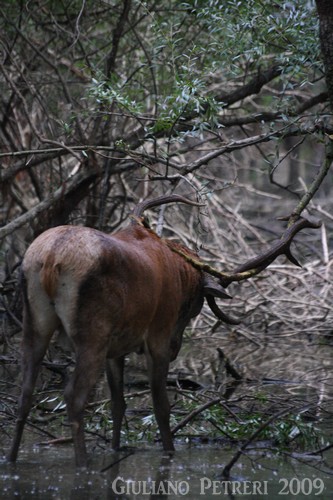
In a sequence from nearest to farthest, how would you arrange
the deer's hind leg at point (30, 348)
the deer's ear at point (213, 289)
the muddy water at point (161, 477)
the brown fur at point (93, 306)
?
the muddy water at point (161, 477), the brown fur at point (93, 306), the deer's hind leg at point (30, 348), the deer's ear at point (213, 289)

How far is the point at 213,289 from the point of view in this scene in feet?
21.8

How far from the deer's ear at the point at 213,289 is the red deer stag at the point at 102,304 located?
0.28 m

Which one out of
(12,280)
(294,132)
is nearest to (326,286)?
(12,280)

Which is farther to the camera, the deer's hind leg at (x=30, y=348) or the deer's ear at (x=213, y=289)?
the deer's ear at (x=213, y=289)

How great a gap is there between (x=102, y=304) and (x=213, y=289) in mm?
1432

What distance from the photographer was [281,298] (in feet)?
35.2

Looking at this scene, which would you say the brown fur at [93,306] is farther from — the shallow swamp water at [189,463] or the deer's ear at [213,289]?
the deer's ear at [213,289]

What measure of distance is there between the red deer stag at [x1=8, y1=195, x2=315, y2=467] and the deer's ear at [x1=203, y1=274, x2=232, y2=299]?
28 centimetres

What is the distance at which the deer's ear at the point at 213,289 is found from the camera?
6.62 m

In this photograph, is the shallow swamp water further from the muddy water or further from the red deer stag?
the red deer stag

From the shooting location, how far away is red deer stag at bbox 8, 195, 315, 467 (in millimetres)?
5281

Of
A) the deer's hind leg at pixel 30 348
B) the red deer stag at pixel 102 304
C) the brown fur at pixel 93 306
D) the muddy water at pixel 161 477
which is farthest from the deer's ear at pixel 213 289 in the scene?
the deer's hind leg at pixel 30 348

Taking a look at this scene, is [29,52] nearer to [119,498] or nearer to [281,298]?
[281,298]

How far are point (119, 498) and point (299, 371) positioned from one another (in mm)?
4382
